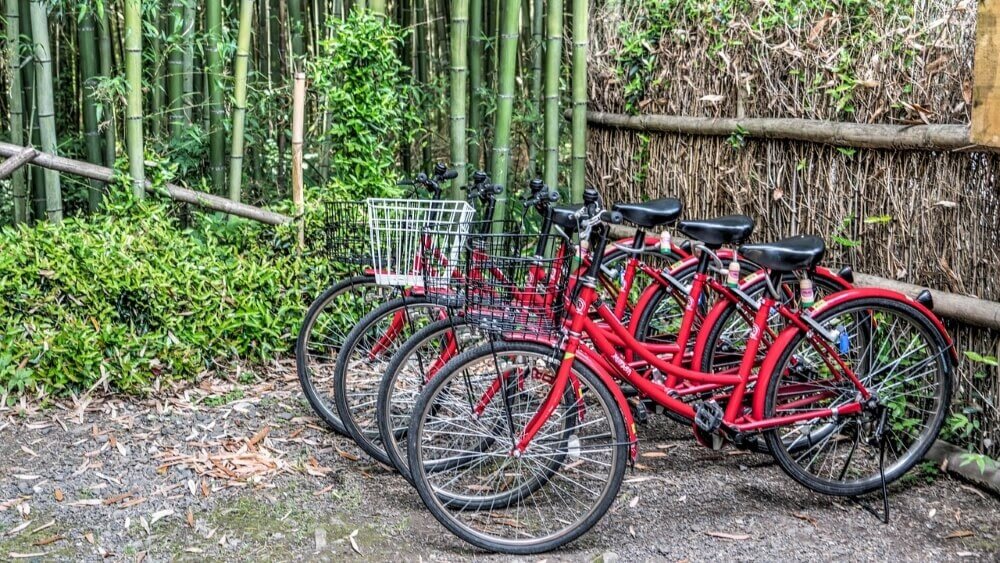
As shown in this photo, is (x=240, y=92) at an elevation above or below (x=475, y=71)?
below

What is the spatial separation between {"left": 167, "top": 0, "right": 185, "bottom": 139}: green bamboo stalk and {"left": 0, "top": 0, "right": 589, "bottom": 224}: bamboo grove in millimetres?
11

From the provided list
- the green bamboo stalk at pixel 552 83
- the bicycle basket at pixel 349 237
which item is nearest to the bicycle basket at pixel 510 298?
the bicycle basket at pixel 349 237

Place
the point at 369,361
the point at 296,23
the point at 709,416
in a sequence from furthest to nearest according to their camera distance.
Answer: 1. the point at 296,23
2. the point at 369,361
3. the point at 709,416

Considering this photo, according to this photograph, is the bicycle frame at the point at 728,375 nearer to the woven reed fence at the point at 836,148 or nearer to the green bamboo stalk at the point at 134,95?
the woven reed fence at the point at 836,148

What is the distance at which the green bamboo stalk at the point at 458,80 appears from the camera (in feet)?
17.0

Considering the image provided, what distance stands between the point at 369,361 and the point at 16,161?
2.20 metres

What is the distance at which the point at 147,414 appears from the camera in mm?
4355

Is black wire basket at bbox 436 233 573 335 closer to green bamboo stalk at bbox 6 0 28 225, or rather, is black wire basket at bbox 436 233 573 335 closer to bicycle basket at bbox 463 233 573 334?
bicycle basket at bbox 463 233 573 334

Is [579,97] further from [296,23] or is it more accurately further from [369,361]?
[369,361]

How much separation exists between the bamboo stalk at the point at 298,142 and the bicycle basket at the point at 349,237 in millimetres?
935

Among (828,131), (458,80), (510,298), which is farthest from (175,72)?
(828,131)

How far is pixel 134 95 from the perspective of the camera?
500 centimetres

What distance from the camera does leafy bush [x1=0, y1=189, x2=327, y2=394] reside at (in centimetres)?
447

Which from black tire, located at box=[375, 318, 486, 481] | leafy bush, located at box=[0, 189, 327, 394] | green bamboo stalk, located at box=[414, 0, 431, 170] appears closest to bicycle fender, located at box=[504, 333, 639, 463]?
black tire, located at box=[375, 318, 486, 481]
